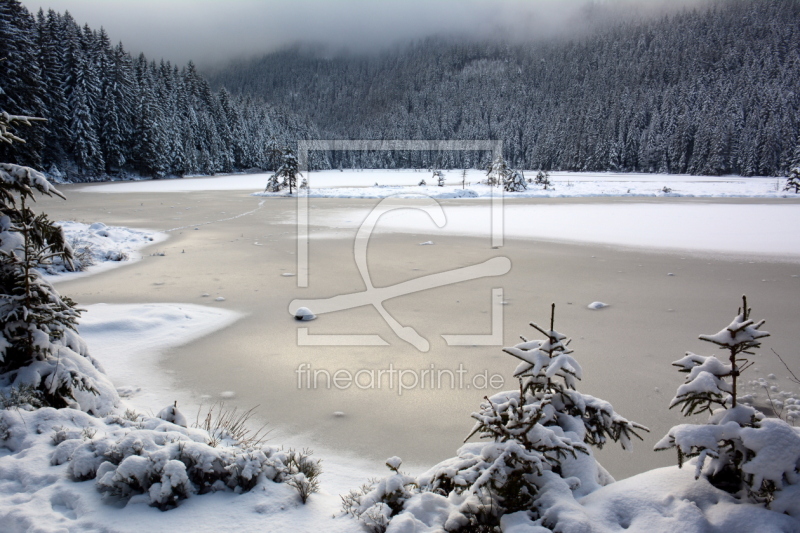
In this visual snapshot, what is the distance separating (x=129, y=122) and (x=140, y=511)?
62.3 metres

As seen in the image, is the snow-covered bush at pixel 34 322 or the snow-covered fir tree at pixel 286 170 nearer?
the snow-covered bush at pixel 34 322

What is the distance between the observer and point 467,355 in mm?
5949

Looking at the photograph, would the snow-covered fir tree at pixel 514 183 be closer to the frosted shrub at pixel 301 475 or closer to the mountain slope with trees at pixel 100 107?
the mountain slope with trees at pixel 100 107

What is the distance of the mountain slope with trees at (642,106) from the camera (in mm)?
72625

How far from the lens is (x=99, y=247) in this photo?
39.5 feet

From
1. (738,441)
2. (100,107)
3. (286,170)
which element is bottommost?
(738,441)

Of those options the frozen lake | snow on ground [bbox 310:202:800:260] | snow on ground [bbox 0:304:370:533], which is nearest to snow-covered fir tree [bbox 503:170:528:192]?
snow on ground [bbox 310:202:800:260]

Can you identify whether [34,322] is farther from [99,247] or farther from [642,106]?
[642,106]

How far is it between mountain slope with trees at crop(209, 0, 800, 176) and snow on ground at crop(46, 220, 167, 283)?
6911cm

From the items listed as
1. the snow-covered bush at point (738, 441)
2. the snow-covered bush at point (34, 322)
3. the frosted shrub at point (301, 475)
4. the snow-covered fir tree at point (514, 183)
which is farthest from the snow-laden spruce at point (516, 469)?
the snow-covered fir tree at point (514, 183)

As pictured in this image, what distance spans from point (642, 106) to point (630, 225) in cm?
9153

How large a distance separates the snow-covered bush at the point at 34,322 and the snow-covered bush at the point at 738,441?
4132 millimetres

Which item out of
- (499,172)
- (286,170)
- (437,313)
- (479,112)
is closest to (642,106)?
(479,112)

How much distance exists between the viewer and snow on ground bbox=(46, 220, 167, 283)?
34.2 feet
